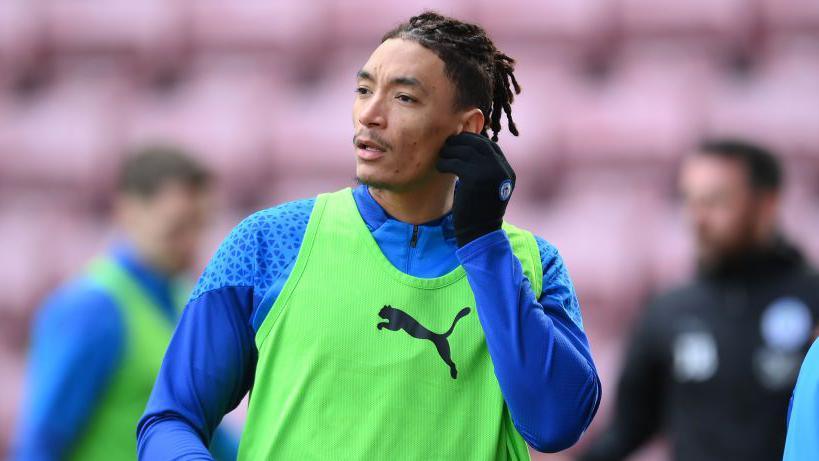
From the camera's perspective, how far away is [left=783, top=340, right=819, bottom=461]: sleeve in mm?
2012

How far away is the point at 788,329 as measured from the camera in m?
4.02

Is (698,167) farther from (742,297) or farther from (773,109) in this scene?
(773,109)

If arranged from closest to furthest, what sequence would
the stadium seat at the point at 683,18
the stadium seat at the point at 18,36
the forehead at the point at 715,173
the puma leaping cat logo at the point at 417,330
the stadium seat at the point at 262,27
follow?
1. the puma leaping cat logo at the point at 417,330
2. the forehead at the point at 715,173
3. the stadium seat at the point at 683,18
4. the stadium seat at the point at 262,27
5. the stadium seat at the point at 18,36

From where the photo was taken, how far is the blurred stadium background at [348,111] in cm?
524

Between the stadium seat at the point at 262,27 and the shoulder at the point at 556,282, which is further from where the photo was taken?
the stadium seat at the point at 262,27

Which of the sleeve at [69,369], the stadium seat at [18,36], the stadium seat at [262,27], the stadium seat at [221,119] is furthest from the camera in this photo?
the stadium seat at [18,36]

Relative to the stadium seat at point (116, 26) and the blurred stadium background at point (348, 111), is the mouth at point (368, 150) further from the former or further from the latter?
the stadium seat at point (116, 26)

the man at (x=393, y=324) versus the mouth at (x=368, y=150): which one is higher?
the mouth at (x=368, y=150)

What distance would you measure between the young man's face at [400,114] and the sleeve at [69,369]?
1.52 meters

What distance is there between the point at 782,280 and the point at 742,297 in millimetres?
132

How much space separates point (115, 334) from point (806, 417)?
1.98 meters

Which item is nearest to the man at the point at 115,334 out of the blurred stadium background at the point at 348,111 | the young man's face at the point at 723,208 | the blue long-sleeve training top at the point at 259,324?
the blue long-sleeve training top at the point at 259,324

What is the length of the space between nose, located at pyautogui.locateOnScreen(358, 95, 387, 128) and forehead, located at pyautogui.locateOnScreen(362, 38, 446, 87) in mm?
41

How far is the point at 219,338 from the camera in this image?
2.05 meters
